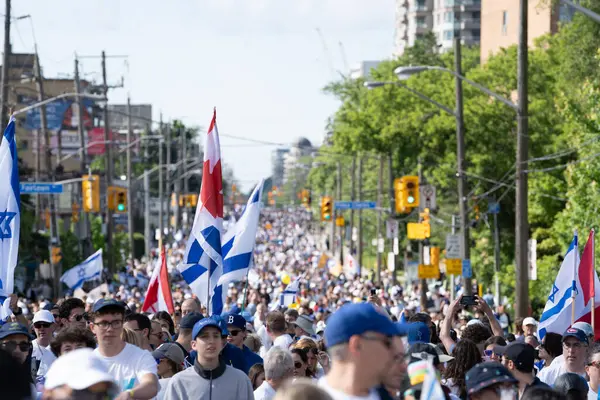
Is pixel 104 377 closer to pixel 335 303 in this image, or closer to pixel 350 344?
pixel 350 344

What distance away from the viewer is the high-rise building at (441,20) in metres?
145

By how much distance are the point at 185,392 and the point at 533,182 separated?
41.4 meters

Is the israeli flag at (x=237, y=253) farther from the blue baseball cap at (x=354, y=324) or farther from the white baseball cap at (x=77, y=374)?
the white baseball cap at (x=77, y=374)

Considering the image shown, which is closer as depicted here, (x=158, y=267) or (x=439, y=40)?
(x=158, y=267)

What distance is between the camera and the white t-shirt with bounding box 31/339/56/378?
1022 centimetres

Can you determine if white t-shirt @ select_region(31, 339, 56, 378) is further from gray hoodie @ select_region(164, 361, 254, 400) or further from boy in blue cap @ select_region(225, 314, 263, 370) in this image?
gray hoodie @ select_region(164, 361, 254, 400)

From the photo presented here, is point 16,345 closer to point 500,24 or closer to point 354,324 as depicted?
point 354,324

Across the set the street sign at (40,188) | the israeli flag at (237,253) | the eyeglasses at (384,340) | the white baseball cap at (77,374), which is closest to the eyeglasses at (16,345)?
the white baseball cap at (77,374)

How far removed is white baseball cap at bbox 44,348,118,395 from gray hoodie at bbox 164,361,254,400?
3.02 m

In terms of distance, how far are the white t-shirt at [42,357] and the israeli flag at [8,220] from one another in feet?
5.23

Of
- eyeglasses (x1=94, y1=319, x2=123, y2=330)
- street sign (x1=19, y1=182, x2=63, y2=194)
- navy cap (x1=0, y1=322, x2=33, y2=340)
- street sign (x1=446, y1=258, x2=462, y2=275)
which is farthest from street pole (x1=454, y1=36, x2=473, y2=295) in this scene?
eyeglasses (x1=94, y1=319, x2=123, y2=330)

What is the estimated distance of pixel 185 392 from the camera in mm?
8156

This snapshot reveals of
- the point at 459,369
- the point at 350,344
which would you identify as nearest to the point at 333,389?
the point at 350,344

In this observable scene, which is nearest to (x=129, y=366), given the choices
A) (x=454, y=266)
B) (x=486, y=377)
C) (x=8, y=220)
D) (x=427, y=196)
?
(x=486, y=377)
